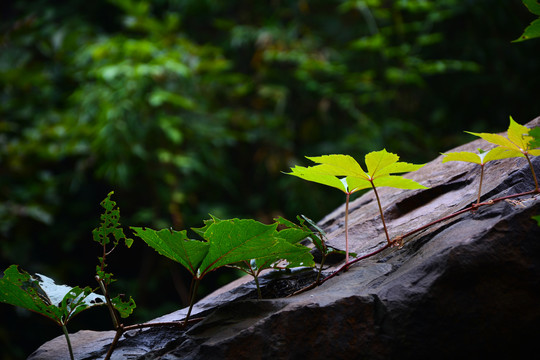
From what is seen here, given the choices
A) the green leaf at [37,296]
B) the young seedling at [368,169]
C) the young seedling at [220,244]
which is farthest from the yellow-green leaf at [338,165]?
the green leaf at [37,296]

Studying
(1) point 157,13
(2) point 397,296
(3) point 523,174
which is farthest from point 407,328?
(1) point 157,13

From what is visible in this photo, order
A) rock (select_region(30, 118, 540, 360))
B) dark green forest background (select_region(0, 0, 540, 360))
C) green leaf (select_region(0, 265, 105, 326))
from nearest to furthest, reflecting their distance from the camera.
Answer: rock (select_region(30, 118, 540, 360))
green leaf (select_region(0, 265, 105, 326))
dark green forest background (select_region(0, 0, 540, 360))

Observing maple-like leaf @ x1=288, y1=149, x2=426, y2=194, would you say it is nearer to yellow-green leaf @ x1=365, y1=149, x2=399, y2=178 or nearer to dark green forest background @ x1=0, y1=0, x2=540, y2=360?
yellow-green leaf @ x1=365, y1=149, x2=399, y2=178

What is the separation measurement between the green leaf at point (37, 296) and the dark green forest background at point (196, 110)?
249 centimetres

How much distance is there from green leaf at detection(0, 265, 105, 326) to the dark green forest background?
2.49 metres

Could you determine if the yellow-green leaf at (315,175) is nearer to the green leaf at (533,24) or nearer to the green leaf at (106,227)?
the green leaf at (106,227)

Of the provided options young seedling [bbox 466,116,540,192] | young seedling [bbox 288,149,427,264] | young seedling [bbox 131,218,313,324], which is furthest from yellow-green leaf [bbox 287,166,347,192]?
young seedling [bbox 466,116,540,192]

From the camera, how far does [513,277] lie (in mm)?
644

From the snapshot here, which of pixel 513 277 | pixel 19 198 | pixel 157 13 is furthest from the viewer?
pixel 157 13

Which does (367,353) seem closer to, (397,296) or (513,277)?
(397,296)

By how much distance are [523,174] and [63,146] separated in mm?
3367

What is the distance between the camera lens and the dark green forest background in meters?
3.33

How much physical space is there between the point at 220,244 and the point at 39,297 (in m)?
0.37

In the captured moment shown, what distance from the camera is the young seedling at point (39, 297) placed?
2.44ft
